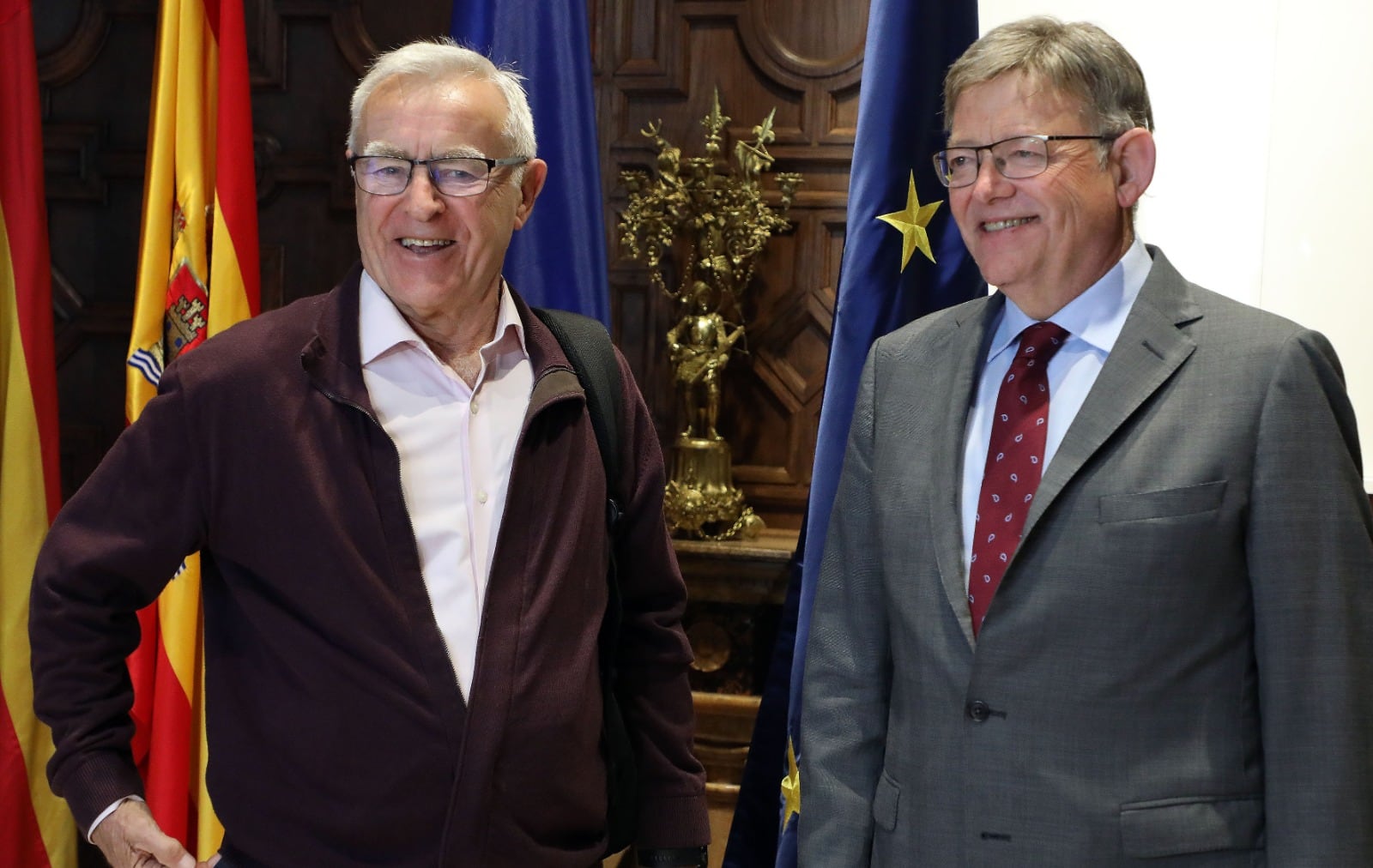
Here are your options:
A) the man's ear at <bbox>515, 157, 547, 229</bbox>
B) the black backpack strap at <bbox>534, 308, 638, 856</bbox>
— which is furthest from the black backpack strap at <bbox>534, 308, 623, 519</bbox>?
the man's ear at <bbox>515, 157, 547, 229</bbox>

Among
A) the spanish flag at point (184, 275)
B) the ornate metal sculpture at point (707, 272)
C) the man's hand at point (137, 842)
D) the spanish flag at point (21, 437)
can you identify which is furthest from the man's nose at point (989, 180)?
the spanish flag at point (21, 437)

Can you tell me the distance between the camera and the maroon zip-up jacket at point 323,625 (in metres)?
1.40

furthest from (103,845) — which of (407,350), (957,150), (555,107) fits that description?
(555,107)

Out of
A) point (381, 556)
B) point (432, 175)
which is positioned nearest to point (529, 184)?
point (432, 175)

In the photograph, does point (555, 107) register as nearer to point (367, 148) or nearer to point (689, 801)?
point (367, 148)

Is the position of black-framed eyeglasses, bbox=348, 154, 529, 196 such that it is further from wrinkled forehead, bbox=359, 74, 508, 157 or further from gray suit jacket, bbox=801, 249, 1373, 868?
gray suit jacket, bbox=801, 249, 1373, 868

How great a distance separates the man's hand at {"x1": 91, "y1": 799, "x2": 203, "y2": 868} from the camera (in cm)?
149

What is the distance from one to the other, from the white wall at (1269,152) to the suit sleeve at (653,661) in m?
1.33

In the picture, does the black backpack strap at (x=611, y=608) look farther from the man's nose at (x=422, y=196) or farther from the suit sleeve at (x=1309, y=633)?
the suit sleeve at (x=1309, y=633)

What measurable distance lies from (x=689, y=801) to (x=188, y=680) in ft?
4.12

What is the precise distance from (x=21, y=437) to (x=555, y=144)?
124 cm

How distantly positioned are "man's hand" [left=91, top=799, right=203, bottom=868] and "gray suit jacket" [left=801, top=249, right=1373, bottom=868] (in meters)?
0.85

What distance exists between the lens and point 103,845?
1.53 m

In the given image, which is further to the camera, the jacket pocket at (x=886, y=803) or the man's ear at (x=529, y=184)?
the man's ear at (x=529, y=184)
